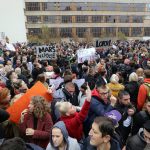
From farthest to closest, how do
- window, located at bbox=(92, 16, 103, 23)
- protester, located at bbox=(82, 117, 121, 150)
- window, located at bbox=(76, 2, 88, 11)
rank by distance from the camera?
window, located at bbox=(92, 16, 103, 23) → window, located at bbox=(76, 2, 88, 11) → protester, located at bbox=(82, 117, 121, 150)

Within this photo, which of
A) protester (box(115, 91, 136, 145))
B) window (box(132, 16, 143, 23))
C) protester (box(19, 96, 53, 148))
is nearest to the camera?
protester (box(19, 96, 53, 148))

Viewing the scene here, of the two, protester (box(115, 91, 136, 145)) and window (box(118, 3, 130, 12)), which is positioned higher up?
window (box(118, 3, 130, 12))

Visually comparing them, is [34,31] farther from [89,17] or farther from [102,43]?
[102,43]

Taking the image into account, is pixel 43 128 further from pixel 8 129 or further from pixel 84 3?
pixel 84 3

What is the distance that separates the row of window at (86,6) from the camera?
63.2m

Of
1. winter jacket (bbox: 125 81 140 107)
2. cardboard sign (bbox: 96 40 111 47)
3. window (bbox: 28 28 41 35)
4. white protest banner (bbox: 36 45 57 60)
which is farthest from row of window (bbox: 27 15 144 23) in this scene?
winter jacket (bbox: 125 81 140 107)

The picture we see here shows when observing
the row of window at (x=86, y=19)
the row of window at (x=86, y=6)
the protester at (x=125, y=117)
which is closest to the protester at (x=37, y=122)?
the protester at (x=125, y=117)

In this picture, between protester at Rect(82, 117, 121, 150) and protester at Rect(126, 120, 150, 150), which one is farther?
protester at Rect(126, 120, 150, 150)

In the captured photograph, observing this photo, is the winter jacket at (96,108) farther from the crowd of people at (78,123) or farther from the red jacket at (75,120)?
the red jacket at (75,120)

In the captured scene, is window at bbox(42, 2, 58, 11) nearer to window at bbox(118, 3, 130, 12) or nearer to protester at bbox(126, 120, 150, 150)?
window at bbox(118, 3, 130, 12)

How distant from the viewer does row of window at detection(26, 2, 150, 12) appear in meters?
63.2

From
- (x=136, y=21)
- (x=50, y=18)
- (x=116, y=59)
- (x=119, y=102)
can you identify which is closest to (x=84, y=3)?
(x=50, y=18)

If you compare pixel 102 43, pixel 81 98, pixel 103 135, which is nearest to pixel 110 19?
pixel 102 43

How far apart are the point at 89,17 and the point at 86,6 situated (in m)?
2.26
